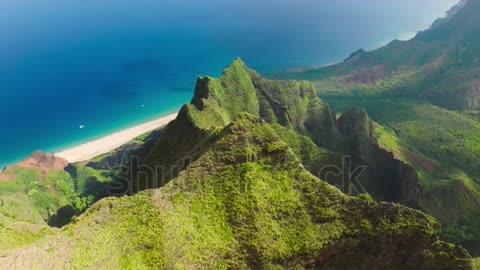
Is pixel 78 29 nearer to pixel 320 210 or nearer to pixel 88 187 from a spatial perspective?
pixel 88 187

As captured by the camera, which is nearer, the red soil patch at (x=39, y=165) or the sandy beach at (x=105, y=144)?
the red soil patch at (x=39, y=165)

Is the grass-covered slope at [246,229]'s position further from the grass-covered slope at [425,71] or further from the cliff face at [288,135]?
the grass-covered slope at [425,71]

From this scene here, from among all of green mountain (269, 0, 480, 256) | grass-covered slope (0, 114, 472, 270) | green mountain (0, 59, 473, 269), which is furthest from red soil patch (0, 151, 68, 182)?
green mountain (269, 0, 480, 256)

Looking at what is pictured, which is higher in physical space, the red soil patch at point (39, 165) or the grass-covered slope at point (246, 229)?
the red soil patch at point (39, 165)

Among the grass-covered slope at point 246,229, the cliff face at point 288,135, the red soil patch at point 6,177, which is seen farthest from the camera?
the red soil patch at point 6,177

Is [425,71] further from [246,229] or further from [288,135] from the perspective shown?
[246,229]

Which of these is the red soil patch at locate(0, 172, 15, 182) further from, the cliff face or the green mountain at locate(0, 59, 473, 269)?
the green mountain at locate(0, 59, 473, 269)

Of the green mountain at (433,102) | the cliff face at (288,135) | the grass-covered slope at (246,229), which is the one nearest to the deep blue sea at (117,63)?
the green mountain at (433,102)
